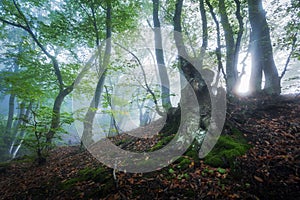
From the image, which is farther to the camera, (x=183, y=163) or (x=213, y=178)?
(x=183, y=163)

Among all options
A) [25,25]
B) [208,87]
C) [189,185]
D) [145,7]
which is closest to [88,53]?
[25,25]

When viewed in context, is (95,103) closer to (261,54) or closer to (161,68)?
(161,68)

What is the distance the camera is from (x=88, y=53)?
10.1 meters

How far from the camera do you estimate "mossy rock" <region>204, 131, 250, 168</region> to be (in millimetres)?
2938

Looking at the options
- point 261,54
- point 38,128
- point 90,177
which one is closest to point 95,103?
point 38,128

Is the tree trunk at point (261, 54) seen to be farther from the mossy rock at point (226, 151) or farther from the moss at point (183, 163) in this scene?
the moss at point (183, 163)

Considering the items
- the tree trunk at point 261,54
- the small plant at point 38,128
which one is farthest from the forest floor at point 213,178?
the tree trunk at point 261,54

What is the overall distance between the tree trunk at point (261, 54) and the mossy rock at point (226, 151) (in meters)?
4.32

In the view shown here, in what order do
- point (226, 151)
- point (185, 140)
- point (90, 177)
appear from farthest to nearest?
point (185, 140), point (90, 177), point (226, 151)

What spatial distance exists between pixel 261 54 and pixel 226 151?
5.90 m

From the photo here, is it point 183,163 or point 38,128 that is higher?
point 38,128

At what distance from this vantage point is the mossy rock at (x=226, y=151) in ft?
9.64

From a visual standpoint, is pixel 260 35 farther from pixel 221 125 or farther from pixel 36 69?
pixel 36 69

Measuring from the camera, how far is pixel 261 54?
6832 mm
